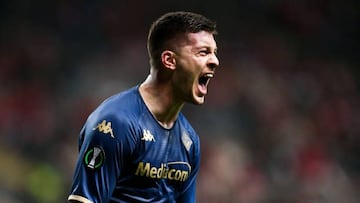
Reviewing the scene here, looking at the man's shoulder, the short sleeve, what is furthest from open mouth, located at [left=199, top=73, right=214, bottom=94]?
the short sleeve

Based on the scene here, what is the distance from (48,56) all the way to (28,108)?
0.42 m

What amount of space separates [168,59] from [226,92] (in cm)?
→ 298

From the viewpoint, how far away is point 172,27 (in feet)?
8.46

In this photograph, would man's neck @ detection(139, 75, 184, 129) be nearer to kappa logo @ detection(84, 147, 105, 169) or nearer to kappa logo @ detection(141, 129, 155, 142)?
kappa logo @ detection(141, 129, 155, 142)

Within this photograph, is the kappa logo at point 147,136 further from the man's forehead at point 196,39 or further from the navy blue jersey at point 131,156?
the man's forehead at point 196,39

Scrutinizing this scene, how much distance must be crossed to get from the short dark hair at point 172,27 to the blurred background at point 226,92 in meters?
2.73

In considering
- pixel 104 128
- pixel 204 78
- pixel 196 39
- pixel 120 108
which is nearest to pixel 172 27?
pixel 196 39

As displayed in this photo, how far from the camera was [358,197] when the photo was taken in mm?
5492

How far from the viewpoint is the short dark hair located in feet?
8.47

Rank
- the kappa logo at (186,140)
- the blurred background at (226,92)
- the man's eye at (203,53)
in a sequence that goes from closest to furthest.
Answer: the man's eye at (203,53) → the kappa logo at (186,140) → the blurred background at (226,92)

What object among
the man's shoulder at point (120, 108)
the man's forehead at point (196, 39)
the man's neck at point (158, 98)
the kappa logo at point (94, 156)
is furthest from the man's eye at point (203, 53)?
the kappa logo at point (94, 156)

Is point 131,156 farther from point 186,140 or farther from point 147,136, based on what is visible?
point 186,140

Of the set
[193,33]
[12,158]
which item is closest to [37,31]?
[12,158]

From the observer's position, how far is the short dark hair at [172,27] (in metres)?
2.58
